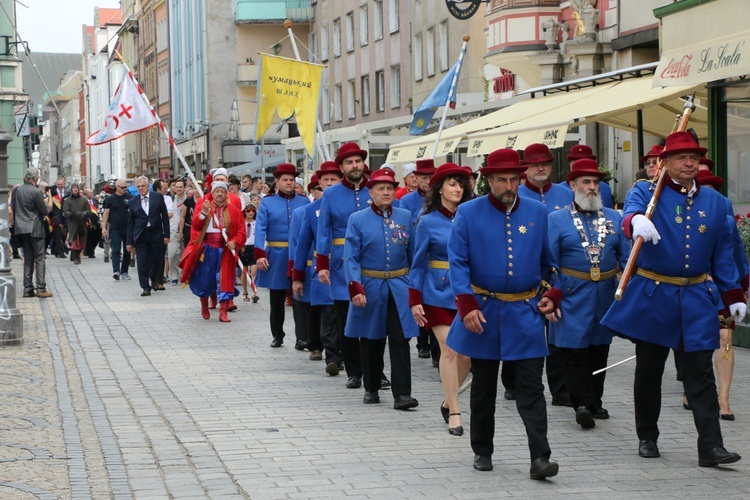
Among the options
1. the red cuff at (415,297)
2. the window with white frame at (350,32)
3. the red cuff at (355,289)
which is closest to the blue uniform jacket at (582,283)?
the red cuff at (415,297)

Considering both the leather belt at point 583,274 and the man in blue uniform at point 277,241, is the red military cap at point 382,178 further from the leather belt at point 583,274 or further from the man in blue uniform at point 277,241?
the man in blue uniform at point 277,241

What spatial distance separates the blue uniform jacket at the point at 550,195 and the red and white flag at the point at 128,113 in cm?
1134

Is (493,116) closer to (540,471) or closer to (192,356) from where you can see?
(192,356)

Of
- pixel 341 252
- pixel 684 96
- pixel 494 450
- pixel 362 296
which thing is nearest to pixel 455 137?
pixel 684 96

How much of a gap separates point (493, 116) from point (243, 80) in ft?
154

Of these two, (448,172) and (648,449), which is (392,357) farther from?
(648,449)

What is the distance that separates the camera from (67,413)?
991 centimetres

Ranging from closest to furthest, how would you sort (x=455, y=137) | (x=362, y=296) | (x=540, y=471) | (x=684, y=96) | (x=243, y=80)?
(x=540, y=471) → (x=362, y=296) → (x=684, y=96) → (x=455, y=137) → (x=243, y=80)

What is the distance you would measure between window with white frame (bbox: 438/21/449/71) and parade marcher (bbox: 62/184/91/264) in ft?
45.0

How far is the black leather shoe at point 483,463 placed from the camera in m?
7.73

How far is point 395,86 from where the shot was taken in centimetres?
4894

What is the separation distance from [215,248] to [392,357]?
7.35 m

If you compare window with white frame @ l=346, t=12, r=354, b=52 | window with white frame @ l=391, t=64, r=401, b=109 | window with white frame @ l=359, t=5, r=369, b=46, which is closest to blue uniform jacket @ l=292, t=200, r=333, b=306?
window with white frame @ l=391, t=64, r=401, b=109

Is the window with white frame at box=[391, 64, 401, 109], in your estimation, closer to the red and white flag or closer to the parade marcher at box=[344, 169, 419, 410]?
the red and white flag
